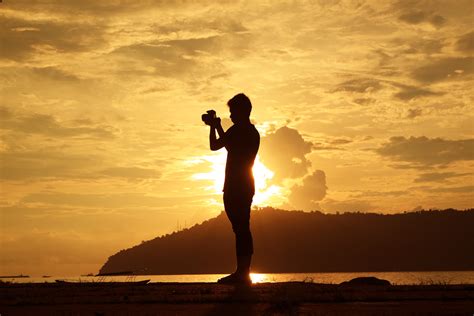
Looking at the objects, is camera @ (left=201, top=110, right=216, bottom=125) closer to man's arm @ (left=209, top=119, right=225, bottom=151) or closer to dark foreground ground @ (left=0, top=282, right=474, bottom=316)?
man's arm @ (left=209, top=119, right=225, bottom=151)

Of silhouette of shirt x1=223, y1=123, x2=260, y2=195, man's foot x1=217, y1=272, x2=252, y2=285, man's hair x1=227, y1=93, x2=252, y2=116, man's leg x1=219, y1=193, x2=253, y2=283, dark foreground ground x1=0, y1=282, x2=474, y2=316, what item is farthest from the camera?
man's hair x1=227, y1=93, x2=252, y2=116

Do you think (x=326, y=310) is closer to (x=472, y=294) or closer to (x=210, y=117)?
(x=472, y=294)

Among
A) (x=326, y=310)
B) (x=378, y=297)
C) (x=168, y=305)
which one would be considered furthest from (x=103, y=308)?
(x=378, y=297)

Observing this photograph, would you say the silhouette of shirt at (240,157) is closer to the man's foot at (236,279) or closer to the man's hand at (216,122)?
the man's hand at (216,122)

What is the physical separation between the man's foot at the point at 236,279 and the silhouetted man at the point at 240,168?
5cm

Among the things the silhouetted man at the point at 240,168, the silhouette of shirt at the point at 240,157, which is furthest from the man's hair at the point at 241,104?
the silhouette of shirt at the point at 240,157

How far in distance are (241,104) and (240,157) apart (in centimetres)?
112

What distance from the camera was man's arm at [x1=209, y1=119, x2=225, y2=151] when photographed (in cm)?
1467

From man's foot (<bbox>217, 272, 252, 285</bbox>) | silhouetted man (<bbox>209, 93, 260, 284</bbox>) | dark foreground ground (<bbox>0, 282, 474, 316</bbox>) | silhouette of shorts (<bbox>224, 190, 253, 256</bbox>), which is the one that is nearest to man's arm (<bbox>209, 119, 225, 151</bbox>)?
silhouetted man (<bbox>209, 93, 260, 284</bbox>)

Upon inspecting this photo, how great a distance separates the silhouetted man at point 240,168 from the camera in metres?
14.2

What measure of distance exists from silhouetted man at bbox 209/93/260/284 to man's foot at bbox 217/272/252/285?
5cm

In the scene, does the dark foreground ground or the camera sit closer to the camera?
the dark foreground ground

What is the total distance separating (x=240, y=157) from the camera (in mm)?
14570

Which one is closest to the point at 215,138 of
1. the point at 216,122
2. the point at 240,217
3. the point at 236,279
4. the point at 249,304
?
the point at 216,122
